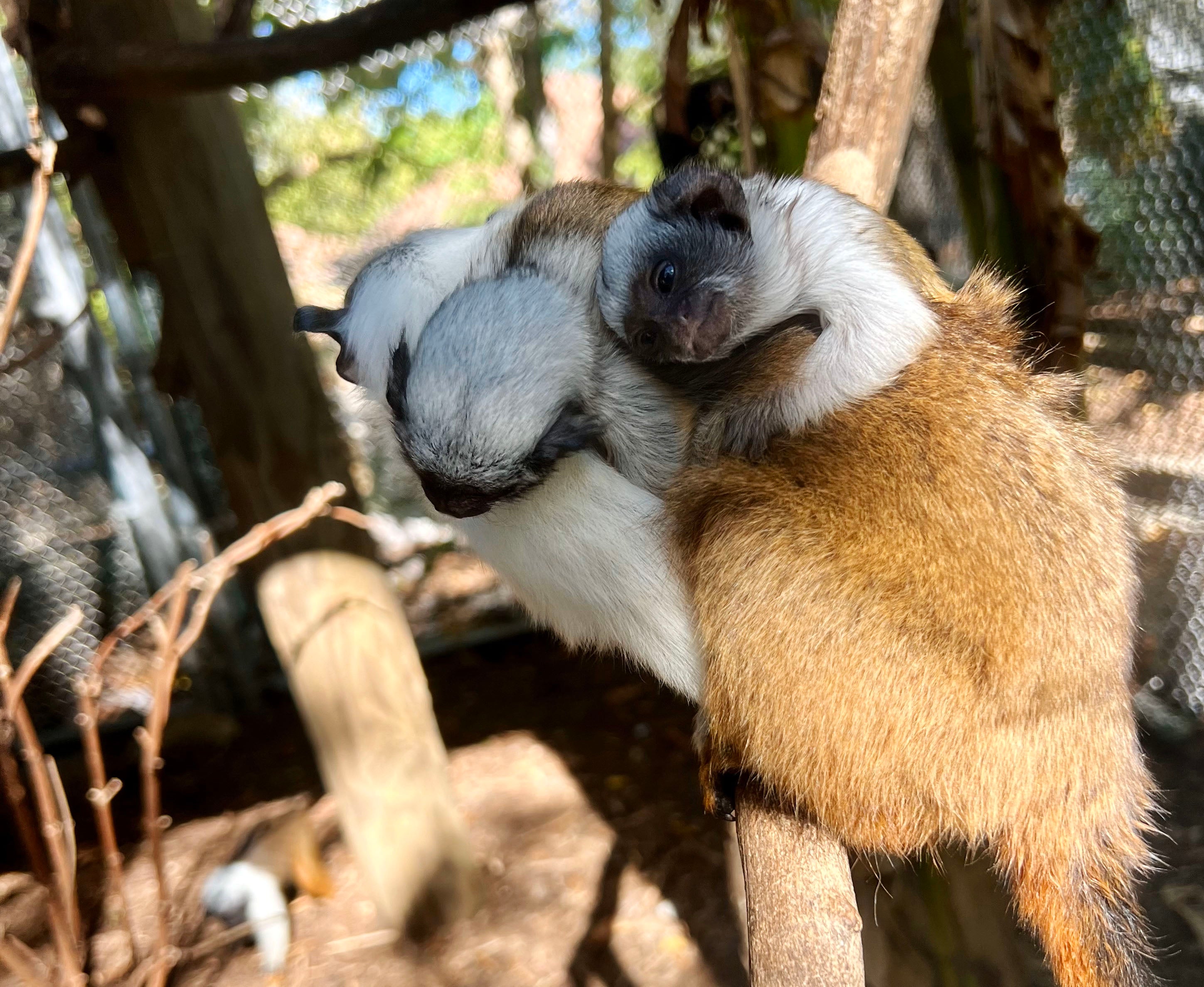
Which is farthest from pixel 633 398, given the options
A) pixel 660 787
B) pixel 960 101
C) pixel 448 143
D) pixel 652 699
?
pixel 448 143

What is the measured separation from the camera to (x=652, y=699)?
4.20 m

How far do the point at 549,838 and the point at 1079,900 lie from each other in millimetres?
2449

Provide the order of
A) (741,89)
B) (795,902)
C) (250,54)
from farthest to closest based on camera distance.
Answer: (250,54), (741,89), (795,902)

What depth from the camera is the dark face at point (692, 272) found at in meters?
1.35

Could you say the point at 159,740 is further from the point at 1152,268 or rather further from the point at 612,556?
the point at 1152,268

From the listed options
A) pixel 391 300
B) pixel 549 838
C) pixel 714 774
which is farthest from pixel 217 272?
pixel 549 838

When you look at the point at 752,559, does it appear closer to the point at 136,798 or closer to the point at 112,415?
the point at 112,415

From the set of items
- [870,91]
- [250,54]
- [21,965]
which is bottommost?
[21,965]

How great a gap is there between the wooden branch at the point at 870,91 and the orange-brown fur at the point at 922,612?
470 millimetres

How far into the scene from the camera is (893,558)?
125 centimetres

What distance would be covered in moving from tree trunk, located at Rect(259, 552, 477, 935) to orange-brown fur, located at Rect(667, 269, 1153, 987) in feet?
5.83

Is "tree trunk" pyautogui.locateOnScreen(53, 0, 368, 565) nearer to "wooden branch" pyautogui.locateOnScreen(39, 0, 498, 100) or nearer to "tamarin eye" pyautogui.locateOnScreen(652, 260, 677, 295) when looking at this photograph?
"wooden branch" pyautogui.locateOnScreen(39, 0, 498, 100)

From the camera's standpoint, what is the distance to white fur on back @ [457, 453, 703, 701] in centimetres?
138

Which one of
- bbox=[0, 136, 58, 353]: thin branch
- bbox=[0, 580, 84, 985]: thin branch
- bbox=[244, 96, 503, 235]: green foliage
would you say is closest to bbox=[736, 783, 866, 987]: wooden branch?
bbox=[0, 580, 84, 985]: thin branch
